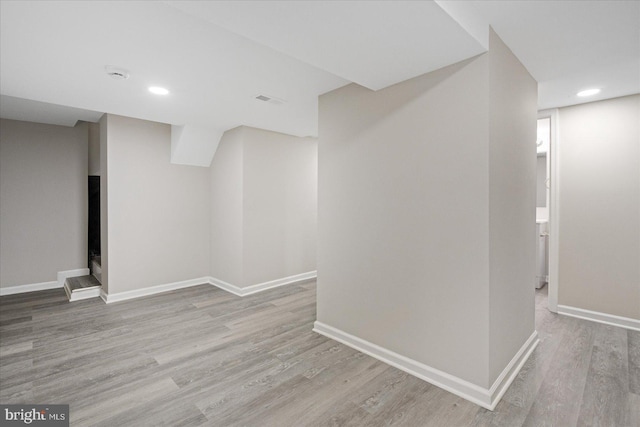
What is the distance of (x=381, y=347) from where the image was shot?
2613 mm

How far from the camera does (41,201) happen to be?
4723 mm

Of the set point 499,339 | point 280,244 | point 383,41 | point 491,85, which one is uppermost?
point 383,41

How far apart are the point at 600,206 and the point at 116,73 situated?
191 inches

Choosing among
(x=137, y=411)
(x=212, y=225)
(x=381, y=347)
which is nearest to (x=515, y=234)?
(x=381, y=347)

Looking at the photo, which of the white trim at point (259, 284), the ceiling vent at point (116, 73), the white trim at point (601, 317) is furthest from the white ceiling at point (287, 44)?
the white trim at point (259, 284)

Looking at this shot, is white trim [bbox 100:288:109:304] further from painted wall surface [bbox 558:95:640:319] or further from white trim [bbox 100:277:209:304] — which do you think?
painted wall surface [bbox 558:95:640:319]

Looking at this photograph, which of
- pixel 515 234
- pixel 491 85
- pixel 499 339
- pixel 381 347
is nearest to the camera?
pixel 491 85

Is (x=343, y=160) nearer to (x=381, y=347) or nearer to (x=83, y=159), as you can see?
(x=381, y=347)

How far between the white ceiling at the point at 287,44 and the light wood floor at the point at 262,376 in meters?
2.28

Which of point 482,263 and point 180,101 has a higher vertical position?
point 180,101

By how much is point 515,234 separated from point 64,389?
3513mm

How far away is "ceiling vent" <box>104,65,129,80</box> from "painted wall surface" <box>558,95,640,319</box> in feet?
14.7

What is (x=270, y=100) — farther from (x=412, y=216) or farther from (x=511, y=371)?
(x=511, y=371)

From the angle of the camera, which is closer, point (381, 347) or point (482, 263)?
point (482, 263)
